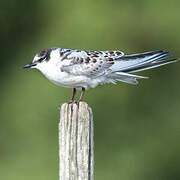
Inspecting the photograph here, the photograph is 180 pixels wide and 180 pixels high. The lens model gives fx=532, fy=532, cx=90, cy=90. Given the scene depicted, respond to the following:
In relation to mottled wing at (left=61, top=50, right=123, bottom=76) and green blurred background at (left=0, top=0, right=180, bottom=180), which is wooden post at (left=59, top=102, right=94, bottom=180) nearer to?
mottled wing at (left=61, top=50, right=123, bottom=76)

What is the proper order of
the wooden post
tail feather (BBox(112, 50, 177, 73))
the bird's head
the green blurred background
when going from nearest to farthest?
the wooden post → tail feather (BBox(112, 50, 177, 73)) → the bird's head → the green blurred background

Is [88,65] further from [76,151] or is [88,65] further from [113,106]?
[113,106]

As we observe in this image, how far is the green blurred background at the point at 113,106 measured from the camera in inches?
323

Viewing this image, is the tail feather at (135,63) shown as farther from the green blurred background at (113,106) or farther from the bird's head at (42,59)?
the green blurred background at (113,106)

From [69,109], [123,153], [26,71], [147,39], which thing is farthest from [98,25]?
[69,109]

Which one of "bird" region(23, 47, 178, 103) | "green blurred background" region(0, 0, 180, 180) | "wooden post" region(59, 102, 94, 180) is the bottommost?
→ "wooden post" region(59, 102, 94, 180)

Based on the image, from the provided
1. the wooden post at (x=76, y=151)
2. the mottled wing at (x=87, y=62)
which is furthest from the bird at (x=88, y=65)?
the wooden post at (x=76, y=151)

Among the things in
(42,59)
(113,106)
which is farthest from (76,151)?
(113,106)

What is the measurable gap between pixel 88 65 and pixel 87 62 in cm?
4

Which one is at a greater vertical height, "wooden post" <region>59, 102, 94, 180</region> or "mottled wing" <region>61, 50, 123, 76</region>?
"mottled wing" <region>61, 50, 123, 76</region>

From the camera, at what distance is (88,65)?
5312mm

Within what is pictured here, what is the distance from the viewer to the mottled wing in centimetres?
Result: 518

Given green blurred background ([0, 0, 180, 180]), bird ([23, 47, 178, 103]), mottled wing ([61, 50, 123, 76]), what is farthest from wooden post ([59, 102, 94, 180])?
green blurred background ([0, 0, 180, 180])

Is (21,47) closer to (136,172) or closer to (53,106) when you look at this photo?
(53,106)
